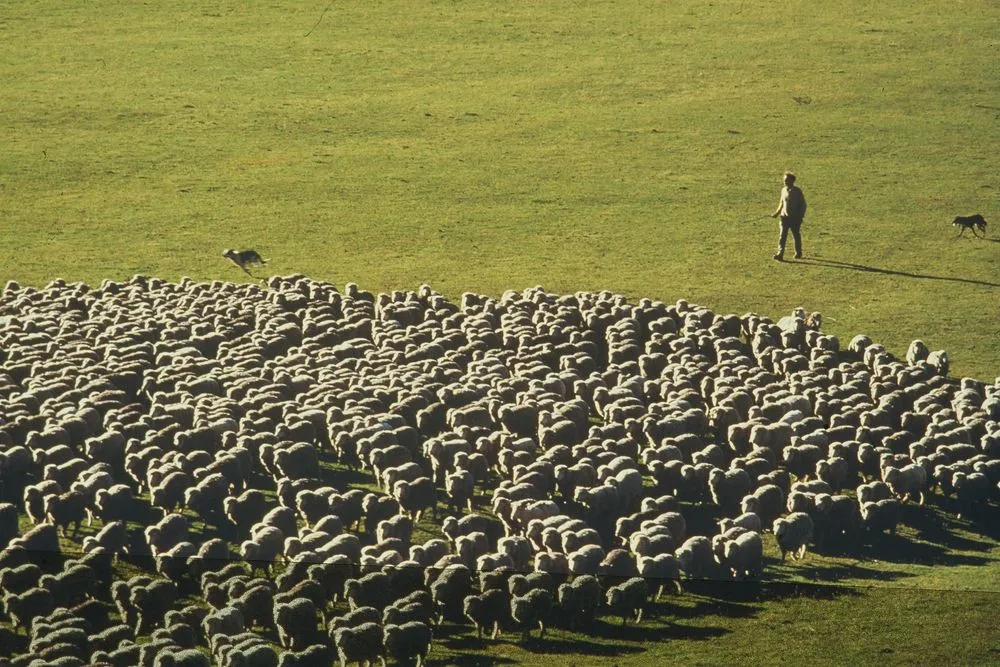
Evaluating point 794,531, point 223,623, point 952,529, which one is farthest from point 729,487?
point 223,623

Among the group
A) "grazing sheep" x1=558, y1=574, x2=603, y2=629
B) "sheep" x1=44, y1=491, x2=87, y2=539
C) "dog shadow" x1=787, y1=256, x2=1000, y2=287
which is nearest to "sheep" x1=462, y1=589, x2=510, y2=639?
"grazing sheep" x1=558, y1=574, x2=603, y2=629

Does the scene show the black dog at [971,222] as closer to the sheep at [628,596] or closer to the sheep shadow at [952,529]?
the sheep shadow at [952,529]

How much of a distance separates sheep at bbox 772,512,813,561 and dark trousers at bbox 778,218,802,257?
649 inches

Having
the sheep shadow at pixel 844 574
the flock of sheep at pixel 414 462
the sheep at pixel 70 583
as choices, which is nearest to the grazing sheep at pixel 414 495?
the flock of sheep at pixel 414 462

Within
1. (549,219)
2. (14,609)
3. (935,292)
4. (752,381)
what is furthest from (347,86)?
(14,609)

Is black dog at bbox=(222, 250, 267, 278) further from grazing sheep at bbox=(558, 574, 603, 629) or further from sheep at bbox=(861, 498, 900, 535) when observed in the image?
grazing sheep at bbox=(558, 574, 603, 629)

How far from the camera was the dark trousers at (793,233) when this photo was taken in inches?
1455

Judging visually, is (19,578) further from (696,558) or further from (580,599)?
(696,558)

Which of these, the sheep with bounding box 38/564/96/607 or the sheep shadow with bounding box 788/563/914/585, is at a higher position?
the sheep shadow with bounding box 788/563/914/585

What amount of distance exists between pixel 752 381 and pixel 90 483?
1117 centimetres

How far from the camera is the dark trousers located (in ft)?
121

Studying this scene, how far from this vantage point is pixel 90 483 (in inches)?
882

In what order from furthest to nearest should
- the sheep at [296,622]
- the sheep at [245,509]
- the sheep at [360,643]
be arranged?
the sheep at [245,509], the sheep at [296,622], the sheep at [360,643]

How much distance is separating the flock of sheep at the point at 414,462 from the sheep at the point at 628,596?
0.04 m
